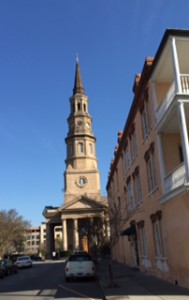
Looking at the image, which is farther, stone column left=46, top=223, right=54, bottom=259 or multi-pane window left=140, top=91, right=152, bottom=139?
stone column left=46, top=223, right=54, bottom=259

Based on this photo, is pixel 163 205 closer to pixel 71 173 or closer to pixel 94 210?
pixel 94 210

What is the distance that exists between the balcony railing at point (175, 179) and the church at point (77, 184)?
2184 inches

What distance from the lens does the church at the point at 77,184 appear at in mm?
74688

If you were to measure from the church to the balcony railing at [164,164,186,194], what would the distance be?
182 feet

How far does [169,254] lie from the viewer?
1708cm

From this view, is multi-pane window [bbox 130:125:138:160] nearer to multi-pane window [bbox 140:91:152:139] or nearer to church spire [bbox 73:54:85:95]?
multi-pane window [bbox 140:91:152:139]

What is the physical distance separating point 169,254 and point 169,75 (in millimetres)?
8027

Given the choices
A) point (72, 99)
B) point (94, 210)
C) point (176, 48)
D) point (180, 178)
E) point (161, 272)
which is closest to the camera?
point (180, 178)

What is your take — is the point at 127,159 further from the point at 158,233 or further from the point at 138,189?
the point at 158,233

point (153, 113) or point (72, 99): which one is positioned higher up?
point (72, 99)

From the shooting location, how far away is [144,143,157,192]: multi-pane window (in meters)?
19.7

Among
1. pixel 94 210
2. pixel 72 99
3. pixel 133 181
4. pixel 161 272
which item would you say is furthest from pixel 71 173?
pixel 161 272

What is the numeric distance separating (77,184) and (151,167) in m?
60.7

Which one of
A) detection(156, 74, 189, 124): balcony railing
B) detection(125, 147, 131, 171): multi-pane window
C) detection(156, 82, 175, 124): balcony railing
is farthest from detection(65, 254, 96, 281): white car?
detection(156, 74, 189, 124): balcony railing
